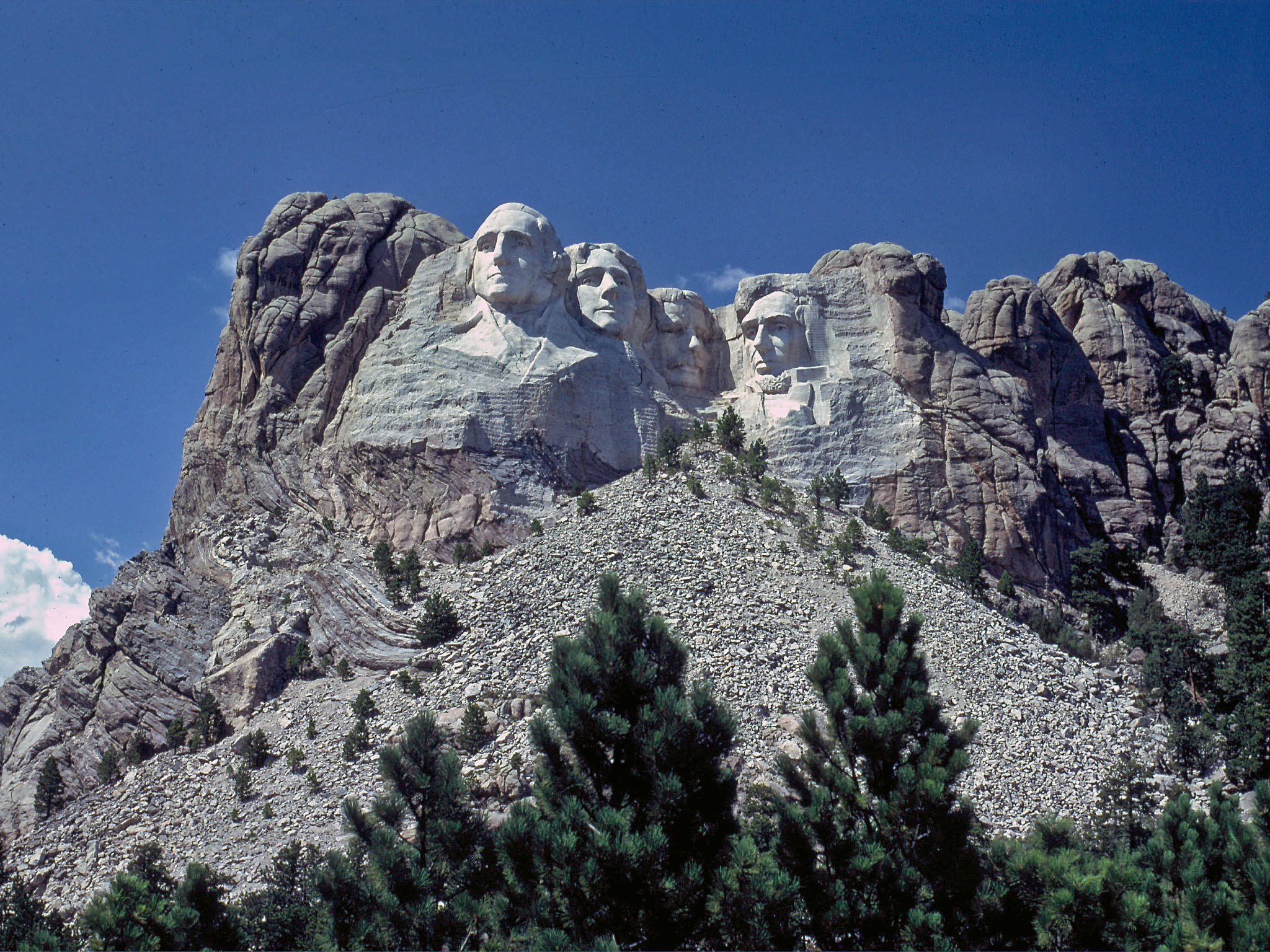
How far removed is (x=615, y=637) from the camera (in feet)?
67.6

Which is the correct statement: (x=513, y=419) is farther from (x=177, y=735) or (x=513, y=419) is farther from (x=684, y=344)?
(x=177, y=735)

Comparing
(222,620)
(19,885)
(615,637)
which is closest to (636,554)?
(222,620)

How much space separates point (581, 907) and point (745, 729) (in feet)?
36.5

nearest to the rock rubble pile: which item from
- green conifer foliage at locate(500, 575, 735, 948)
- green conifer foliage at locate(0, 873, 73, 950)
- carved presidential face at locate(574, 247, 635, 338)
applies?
green conifer foliage at locate(0, 873, 73, 950)

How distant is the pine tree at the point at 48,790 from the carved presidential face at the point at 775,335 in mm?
28757

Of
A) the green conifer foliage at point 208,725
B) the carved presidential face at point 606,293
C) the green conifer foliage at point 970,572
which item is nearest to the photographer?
the green conifer foliage at point 208,725

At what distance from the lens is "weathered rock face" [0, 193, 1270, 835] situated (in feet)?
119

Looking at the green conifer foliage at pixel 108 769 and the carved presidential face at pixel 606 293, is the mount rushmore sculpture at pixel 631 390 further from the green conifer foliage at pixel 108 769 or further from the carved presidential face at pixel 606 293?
the green conifer foliage at pixel 108 769

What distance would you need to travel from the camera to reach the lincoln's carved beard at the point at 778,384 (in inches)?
1849

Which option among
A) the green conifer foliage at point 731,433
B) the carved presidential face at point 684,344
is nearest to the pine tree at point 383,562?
the green conifer foliage at point 731,433

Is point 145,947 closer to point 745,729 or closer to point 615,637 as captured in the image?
point 615,637

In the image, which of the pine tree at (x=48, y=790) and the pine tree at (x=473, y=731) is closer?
the pine tree at (x=473, y=731)

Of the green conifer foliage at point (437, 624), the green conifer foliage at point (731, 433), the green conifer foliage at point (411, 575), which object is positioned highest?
the green conifer foliage at point (731, 433)

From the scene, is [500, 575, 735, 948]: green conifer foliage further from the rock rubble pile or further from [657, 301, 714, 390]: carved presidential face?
[657, 301, 714, 390]: carved presidential face
